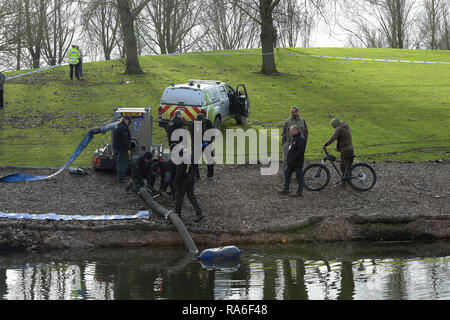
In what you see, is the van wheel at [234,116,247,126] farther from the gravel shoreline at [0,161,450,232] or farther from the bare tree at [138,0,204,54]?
the bare tree at [138,0,204,54]

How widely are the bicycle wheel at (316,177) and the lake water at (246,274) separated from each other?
322cm

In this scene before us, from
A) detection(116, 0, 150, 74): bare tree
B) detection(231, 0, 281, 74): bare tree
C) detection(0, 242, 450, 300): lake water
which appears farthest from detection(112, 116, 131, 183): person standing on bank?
detection(231, 0, 281, 74): bare tree

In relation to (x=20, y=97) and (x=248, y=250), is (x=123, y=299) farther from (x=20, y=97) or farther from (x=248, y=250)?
(x=20, y=97)

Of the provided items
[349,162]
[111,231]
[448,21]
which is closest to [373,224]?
[349,162]

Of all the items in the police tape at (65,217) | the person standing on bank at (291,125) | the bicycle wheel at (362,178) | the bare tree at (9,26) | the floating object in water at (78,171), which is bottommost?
the police tape at (65,217)

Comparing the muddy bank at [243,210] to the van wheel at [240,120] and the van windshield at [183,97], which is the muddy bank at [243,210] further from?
the van wheel at [240,120]

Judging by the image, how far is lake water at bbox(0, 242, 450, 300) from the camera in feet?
33.5

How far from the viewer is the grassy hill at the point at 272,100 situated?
22.1 metres

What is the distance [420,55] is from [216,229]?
3996 cm

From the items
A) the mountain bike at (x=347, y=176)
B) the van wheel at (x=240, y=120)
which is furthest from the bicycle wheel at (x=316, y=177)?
the van wheel at (x=240, y=120)

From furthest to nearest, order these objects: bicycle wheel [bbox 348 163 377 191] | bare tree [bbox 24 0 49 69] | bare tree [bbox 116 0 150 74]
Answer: bare tree [bbox 116 0 150 74], bare tree [bbox 24 0 49 69], bicycle wheel [bbox 348 163 377 191]

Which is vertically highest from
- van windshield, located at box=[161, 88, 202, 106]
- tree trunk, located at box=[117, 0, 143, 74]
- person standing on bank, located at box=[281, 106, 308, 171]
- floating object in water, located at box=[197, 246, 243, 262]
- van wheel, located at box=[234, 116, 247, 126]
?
tree trunk, located at box=[117, 0, 143, 74]

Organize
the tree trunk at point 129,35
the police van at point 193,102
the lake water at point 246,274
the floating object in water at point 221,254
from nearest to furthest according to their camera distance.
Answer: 1. the lake water at point 246,274
2. the floating object in water at point 221,254
3. the police van at point 193,102
4. the tree trunk at point 129,35
